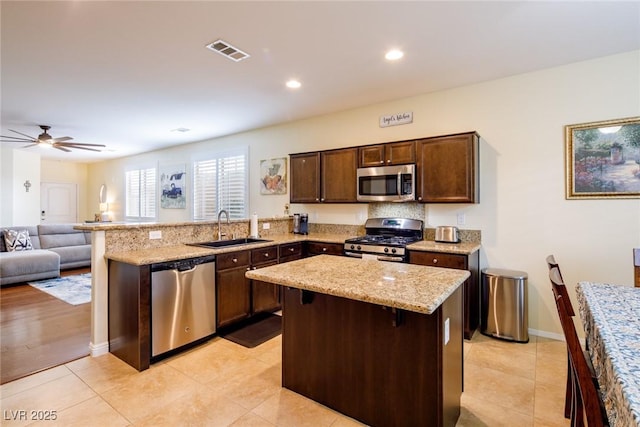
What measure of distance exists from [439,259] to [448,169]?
1.00 m

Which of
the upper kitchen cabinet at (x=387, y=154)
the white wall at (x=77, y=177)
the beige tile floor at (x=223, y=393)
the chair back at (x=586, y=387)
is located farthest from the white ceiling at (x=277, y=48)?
the white wall at (x=77, y=177)

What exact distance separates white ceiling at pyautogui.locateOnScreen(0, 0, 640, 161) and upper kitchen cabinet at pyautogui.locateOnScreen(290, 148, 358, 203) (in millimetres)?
715

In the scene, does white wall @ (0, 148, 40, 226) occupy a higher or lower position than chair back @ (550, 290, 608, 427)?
higher

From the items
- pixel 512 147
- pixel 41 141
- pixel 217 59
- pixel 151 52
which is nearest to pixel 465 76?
pixel 512 147

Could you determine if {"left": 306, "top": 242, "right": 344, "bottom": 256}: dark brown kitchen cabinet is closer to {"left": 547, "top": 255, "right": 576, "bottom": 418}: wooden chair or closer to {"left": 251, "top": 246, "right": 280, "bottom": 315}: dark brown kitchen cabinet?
{"left": 251, "top": 246, "right": 280, "bottom": 315}: dark brown kitchen cabinet

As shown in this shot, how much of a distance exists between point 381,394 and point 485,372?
1.25m

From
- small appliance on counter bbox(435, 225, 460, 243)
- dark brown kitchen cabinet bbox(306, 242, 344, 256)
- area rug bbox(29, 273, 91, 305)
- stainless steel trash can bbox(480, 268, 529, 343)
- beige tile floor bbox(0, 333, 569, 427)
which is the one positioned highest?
small appliance on counter bbox(435, 225, 460, 243)

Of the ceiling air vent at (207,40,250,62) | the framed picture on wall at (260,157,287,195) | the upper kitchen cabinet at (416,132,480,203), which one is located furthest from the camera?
the framed picture on wall at (260,157,287,195)

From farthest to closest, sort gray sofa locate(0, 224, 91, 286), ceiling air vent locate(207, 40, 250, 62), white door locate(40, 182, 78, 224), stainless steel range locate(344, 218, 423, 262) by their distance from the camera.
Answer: white door locate(40, 182, 78, 224) < gray sofa locate(0, 224, 91, 286) < stainless steel range locate(344, 218, 423, 262) < ceiling air vent locate(207, 40, 250, 62)

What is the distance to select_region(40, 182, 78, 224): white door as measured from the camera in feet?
30.5

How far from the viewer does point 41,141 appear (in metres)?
5.26

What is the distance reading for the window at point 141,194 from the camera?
304 inches

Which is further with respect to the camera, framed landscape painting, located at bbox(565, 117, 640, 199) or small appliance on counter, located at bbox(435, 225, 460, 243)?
small appliance on counter, located at bbox(435, 225, 460, 243)

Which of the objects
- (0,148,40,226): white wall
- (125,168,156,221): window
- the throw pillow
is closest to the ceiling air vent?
(125,168,156,221): window
